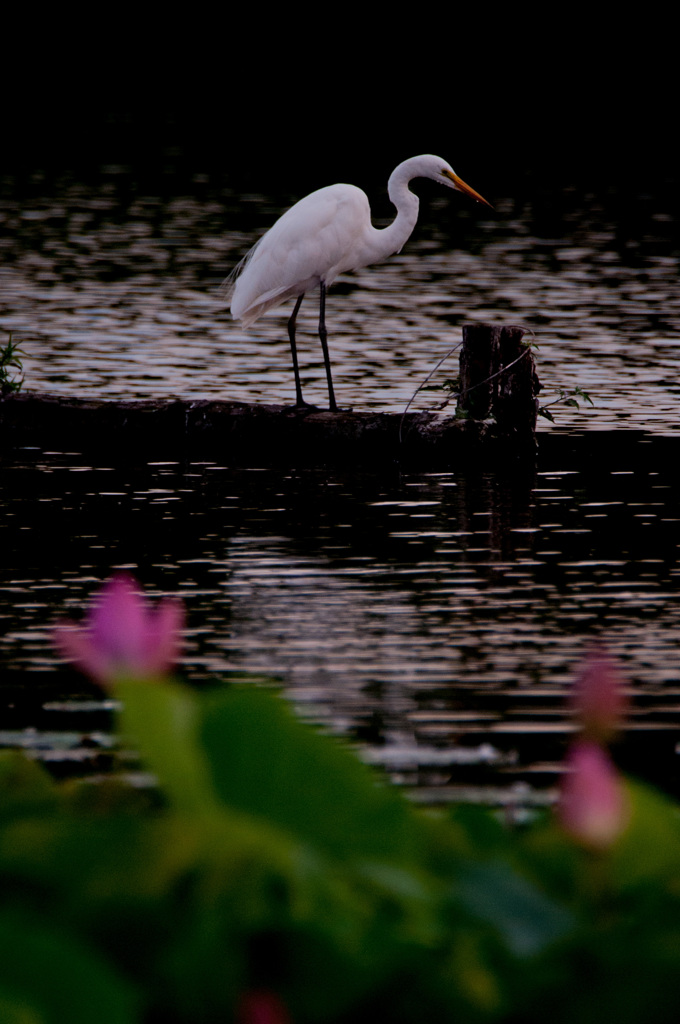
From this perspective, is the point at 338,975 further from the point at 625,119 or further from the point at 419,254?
the point at 625,119

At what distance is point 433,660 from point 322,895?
5378 mm

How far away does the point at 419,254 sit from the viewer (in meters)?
26.1

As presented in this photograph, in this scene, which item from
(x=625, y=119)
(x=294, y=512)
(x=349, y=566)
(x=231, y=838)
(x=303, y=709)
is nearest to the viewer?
(x=231, y=838)

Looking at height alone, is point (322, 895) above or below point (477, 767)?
above

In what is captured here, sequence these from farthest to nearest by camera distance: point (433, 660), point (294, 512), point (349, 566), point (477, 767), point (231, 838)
Answer: 1. point (294, 512)
2. point (349, 566)
3. point (433, 660)
4. point (477, 767)
5. point (231, 838)

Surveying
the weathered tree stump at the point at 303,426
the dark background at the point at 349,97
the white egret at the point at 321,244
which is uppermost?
the white egret at the point at 321,244

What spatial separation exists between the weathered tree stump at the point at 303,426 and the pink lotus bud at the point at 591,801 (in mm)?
9735

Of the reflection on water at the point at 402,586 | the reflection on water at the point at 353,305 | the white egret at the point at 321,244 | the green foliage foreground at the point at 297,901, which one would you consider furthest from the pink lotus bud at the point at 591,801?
the reflection on water at the point at 353,305

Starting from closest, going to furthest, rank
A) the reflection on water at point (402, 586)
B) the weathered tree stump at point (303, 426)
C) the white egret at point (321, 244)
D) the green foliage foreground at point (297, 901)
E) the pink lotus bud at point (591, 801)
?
the pink lotus bud at point (591, 801) → the green foliage foreground at point (297, 901) → the reflection on water at point (402, 586) → the weathered tree stump at point (303, 426) → the white egret at point (321, 244)

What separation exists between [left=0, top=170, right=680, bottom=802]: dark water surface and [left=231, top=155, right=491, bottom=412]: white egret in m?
1.33

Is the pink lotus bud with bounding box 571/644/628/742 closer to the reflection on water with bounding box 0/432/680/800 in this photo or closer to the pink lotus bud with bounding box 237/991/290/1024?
the pink lotus bud with bounding box 237/991/290/1024

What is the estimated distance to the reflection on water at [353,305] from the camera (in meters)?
15.5

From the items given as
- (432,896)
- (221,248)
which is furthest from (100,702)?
(221,248)

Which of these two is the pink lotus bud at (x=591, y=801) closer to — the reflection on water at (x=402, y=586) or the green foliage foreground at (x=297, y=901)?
the green foliage foreground at (x=297, y=901)
